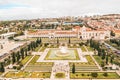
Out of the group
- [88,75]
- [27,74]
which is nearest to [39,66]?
[27,74]

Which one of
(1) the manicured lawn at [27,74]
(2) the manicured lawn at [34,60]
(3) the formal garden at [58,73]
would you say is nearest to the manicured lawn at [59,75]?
(3) the formal garden at [58,73]

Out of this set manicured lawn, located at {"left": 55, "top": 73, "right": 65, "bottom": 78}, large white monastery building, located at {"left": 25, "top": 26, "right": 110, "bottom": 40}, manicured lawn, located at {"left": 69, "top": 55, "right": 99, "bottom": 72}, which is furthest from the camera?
large white monastery building, located at {"left": 25, "top": 26, "right": 110, "bottom": 40}

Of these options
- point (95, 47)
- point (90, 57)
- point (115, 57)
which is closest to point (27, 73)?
point (90, 57)

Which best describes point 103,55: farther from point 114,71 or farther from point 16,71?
point 16,71

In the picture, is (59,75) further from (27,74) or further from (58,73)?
(27,74)

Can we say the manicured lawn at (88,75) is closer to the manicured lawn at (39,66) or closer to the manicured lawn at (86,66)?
the manicured lawn at (86,66)

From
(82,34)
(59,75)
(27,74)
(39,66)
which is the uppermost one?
(82,34)

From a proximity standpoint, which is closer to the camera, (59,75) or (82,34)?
(59,75)

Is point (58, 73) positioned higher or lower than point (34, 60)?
higher

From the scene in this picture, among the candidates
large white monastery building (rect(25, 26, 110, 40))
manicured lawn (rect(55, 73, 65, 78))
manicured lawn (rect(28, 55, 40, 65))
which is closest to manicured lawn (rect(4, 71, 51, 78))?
manicured lawn (rect(55, 73, 65, 78))

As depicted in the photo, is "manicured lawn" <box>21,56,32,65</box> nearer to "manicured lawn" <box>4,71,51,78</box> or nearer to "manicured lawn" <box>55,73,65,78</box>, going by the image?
"manicured lawn" <box>4,71,51,78</box>

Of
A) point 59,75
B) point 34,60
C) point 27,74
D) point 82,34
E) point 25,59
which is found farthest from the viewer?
point 82,34
